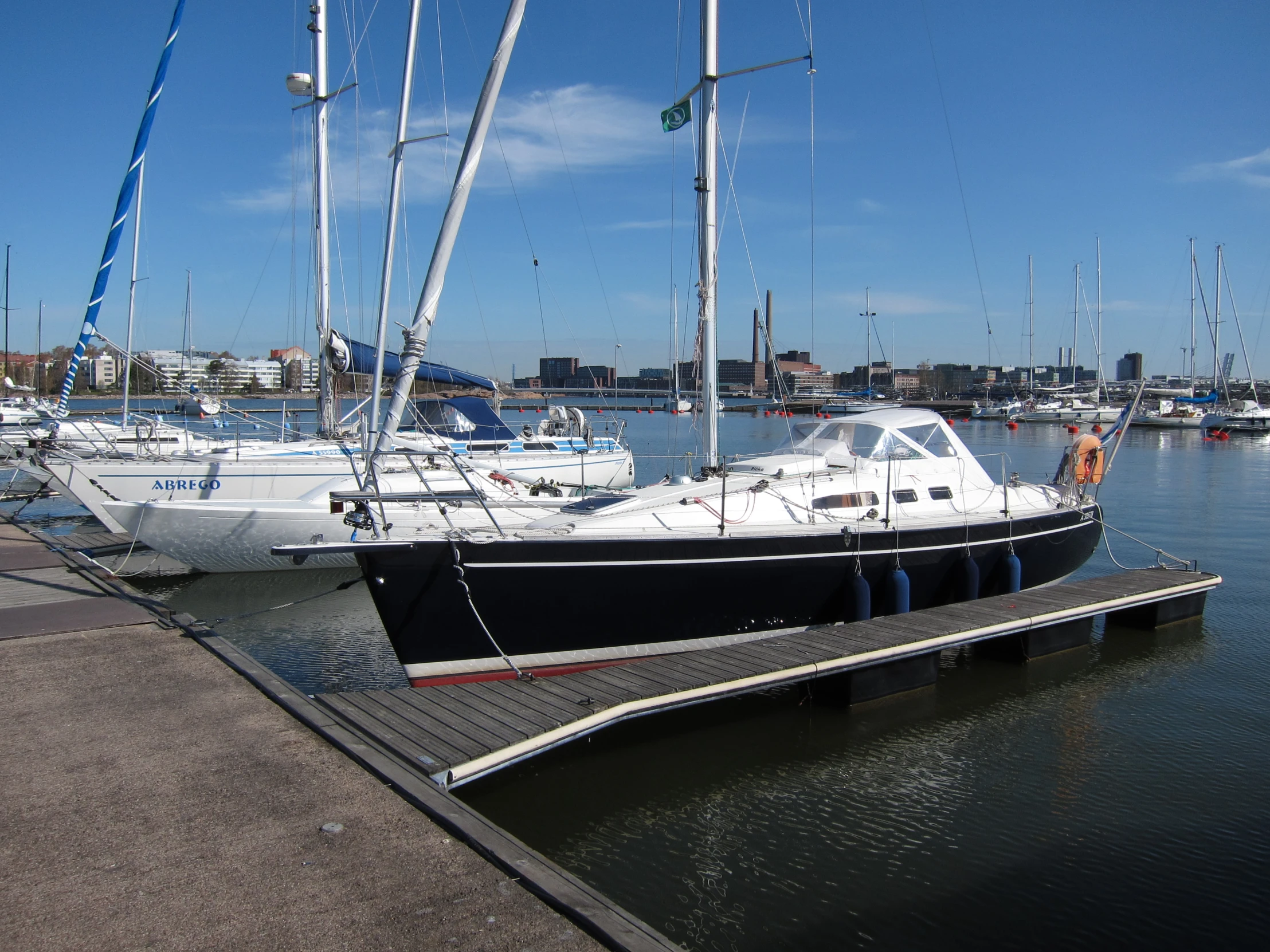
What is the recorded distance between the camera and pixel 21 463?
Result: 23.0 meters

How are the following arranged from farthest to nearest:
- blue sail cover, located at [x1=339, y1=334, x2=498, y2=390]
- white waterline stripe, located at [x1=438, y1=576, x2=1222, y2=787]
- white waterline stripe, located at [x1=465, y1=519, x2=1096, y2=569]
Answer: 1. blue sail cover, located at [x1=339, y1=334, x2=498, y2=390]
2. white waterline stripe, located at [x1=465, y1=519, x2=1096, y2=569]
3. white waterline stripe, located at [x1=438, y1=576, x2=1222, y2=787]

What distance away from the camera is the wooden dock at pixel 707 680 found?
22.1 feet

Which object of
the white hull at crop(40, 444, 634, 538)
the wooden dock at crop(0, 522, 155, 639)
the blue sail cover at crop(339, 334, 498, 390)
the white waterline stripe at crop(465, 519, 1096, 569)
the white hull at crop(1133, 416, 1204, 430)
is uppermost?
the blue sail cover at crop(339, 334, 498, 390)

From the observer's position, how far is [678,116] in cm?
1249

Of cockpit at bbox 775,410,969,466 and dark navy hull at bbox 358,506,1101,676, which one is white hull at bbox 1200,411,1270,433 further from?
dark navy hull at bbox 358,506,1101,676

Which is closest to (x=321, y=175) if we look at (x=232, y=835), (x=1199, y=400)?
(x=232, y=835)

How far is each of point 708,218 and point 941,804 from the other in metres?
7.74

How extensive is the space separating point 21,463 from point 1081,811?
25131 mm

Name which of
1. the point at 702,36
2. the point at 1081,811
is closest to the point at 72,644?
the point at 1081,811

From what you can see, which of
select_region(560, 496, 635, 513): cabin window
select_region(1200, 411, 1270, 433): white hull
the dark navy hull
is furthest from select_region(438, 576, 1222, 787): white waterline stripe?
select_region(1200, 411, 1270, 433): white hull

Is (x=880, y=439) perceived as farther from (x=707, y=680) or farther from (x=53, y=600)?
(x=53, y=600)

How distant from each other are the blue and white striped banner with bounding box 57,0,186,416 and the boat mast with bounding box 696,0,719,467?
1089 centimetres

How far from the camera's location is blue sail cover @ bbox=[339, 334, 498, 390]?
19531 millimetres

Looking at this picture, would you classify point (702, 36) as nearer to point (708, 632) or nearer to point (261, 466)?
point (708, 632)
